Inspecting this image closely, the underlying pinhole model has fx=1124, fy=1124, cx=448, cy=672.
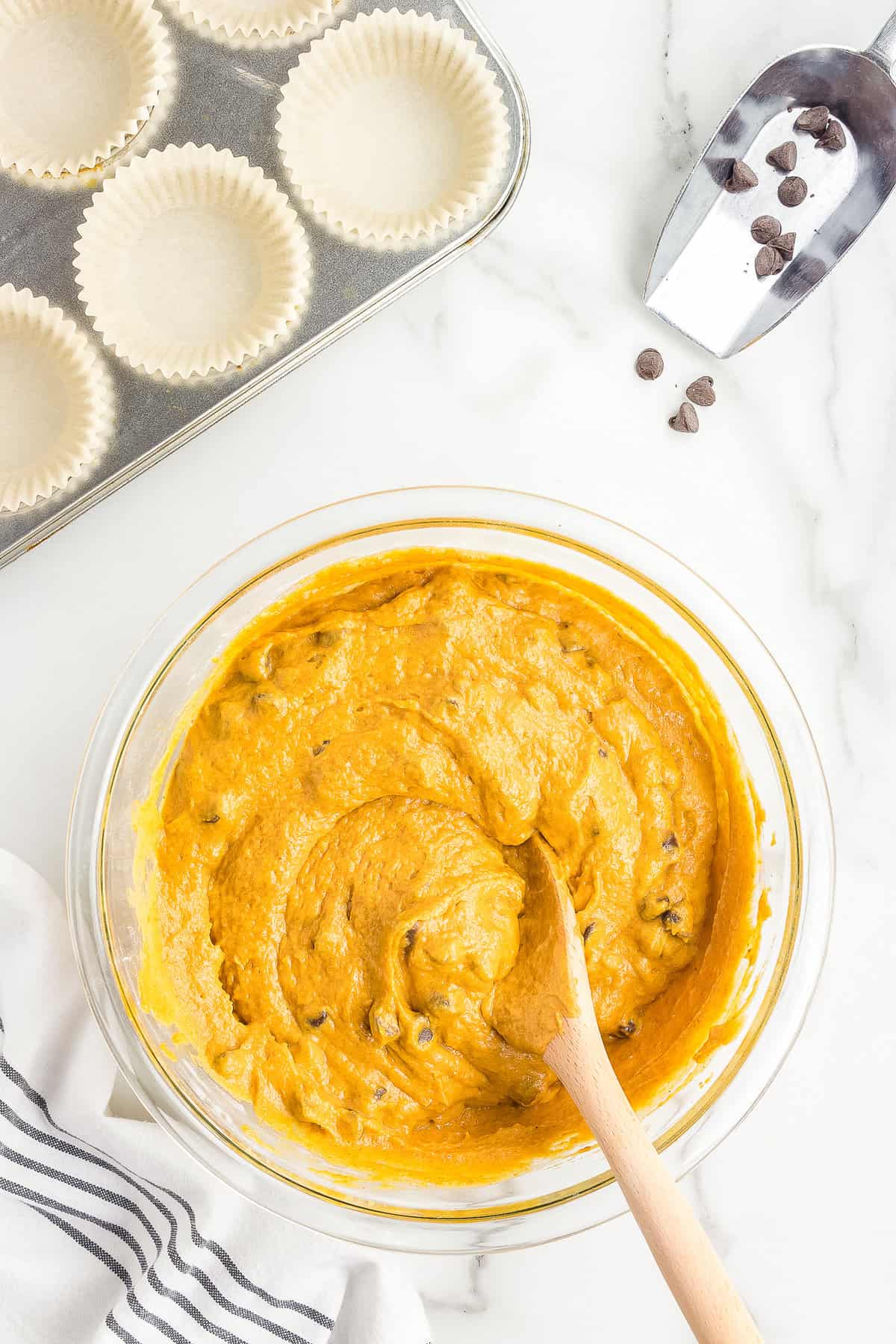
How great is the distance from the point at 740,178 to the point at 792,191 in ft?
0.33

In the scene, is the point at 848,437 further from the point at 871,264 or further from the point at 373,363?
the point at 373,363

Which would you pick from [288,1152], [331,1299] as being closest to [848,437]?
[288,1152]

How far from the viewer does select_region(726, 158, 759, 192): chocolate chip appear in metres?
1.92

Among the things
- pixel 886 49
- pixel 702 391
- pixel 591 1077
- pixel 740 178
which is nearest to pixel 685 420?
pixel 702 391

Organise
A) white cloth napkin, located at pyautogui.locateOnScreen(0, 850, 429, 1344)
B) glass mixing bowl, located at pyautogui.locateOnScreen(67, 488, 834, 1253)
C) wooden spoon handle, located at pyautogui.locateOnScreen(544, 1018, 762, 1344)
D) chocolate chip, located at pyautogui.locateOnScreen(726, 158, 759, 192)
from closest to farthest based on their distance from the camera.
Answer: wooden spoon handle, located at pyautogui.locateOnScreen(544, 1018, 762, 1344), glass mixing bowl, located at pyautogui.locateOnScreen(67, 488, 834, 1253), white cloth napkin, located at pyautogui.locateOnScreen(0, 850, 429, 1344), chocolate chip, located at pyautogui.locateOnScreen(726, 158, 759, 192)

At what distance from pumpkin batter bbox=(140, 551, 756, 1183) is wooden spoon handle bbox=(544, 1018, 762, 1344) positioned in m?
0.15

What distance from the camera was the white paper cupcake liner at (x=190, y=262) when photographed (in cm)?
186

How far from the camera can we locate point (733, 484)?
200cm

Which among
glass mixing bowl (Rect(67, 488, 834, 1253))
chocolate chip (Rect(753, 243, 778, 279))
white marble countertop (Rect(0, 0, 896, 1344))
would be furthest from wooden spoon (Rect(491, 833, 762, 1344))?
chocolate chip (Rect(753, 243, 778, 279))

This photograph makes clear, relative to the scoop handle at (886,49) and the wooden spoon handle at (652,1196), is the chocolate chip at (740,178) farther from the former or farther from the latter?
the wooden spoon handle at (652,1196)

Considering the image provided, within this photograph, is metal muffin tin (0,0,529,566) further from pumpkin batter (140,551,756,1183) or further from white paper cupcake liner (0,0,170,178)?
pumpkin batter (140,551,756,1183)

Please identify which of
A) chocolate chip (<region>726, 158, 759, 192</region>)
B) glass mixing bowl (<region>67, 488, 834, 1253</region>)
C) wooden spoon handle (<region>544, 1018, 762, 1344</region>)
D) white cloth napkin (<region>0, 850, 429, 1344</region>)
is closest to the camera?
wooden spoon handle (<region>544, 1018, 762, 1344</region>)

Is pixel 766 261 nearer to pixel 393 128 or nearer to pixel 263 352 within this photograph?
pixel 393 128

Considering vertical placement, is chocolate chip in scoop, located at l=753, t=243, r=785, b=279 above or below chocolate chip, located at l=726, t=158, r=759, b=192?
below
